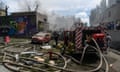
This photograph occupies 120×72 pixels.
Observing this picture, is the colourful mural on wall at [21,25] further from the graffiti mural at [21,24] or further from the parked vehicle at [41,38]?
the parked vehicle at [41,38]

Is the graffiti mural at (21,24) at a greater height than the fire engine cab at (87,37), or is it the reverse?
the fire engine cab at (87,37)

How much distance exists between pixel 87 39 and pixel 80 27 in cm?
107

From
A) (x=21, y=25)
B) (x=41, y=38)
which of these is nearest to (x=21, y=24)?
(x=21, y=25)

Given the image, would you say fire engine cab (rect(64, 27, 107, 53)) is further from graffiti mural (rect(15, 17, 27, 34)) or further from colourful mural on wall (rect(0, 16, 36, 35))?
graffiti mural (rect(15, 17, 27, 34))

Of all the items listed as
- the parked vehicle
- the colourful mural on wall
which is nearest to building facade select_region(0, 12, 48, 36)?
the colourful mural on wall

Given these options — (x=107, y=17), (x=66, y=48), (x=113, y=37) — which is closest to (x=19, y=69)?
(x=66, y=48)

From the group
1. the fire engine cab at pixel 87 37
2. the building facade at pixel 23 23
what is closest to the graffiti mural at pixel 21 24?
the building facade at pixel 23 23

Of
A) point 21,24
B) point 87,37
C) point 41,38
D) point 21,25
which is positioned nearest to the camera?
point 87,37

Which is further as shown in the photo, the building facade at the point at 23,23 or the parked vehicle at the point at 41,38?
the building facade at the point at 23,23

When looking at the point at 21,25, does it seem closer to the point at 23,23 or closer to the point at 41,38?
the point at 23,23

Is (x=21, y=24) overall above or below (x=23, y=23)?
below

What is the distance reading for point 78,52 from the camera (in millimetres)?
23203

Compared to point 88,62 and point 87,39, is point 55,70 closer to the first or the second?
point 88,62

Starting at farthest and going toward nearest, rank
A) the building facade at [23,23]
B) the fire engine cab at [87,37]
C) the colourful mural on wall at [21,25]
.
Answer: the colourful mural on wall at [21,25], the building facade at [23,23], the fire engine cab at [87,37]
